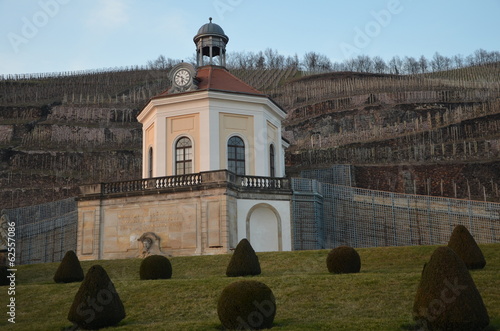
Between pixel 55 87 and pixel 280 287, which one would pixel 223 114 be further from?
pixel 55 87

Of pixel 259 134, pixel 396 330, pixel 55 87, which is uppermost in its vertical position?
pixel 55 87

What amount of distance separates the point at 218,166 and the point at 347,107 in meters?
59.9

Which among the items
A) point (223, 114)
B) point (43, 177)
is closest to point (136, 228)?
point (223, 114)

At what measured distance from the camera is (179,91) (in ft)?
105

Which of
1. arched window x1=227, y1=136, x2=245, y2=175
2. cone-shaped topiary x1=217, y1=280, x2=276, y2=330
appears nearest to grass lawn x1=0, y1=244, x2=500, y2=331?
cone-shaped topiary x1=217, y1=280, x2=276, y2=330

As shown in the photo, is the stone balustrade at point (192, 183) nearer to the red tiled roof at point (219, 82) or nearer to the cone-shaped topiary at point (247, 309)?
the red tiled roof at point (219, 82)

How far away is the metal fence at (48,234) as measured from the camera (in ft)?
125

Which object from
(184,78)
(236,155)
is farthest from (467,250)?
(184,78)

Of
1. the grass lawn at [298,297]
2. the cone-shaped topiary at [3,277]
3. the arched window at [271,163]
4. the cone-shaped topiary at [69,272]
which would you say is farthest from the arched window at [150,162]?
the cone-shaped topiary at [69,272]

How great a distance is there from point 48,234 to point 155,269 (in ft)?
75.7

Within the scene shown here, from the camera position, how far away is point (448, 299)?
1149 cm

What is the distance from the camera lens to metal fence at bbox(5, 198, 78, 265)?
38.1m

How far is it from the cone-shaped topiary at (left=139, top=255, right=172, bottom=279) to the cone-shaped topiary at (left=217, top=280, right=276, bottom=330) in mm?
7786

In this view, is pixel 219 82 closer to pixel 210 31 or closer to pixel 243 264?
pixel 210 31
